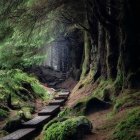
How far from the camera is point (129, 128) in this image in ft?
25.0

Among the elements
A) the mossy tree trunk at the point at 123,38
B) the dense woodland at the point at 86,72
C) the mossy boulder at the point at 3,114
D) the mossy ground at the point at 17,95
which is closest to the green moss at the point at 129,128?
the dense woodland at the point at 86,72

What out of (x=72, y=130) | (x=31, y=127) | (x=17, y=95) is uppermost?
(x=17, y=95)

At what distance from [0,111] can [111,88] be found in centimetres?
486

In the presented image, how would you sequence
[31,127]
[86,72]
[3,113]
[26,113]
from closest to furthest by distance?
[31,127] < [26,113] < [3,113] < [86,72]

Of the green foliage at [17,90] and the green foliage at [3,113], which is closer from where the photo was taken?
the green foliage at [3,113]

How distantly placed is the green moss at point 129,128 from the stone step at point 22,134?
2.95 metres

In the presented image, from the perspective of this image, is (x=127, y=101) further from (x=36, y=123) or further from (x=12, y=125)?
(x=12, y=125)

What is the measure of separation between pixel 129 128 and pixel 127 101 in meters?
2.28

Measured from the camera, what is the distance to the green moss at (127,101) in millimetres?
9562

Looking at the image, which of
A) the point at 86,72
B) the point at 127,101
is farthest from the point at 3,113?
the point at 86,72

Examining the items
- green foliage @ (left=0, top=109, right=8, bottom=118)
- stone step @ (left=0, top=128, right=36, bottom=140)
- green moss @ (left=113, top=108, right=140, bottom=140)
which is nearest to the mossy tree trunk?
green moss @ (left=113, top=108, right=140, bottom=140)

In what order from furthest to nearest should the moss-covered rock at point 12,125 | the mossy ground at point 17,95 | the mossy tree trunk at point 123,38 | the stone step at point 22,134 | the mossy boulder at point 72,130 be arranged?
the mossy ground at point 17,95
the moss-covered rock at point 12,125
the mossy tree trunk at point 123,38
the stone step at point 22,134
the mossy boulder at point 72,130

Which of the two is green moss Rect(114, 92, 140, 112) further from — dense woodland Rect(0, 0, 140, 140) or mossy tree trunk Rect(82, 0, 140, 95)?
mossy tree trunk Rect(82, 0, 140, 95)

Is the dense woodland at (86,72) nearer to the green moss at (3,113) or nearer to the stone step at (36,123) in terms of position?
the green moss at (3,113)
